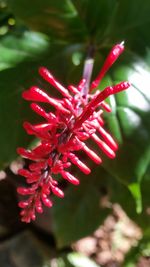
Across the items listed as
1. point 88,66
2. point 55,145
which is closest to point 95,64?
point 88,66

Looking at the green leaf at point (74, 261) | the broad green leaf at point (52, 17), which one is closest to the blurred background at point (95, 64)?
the broad green leaf at point (52, 17)

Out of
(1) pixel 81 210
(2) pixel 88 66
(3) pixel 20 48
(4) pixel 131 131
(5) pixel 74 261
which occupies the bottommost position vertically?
(5) pixel 74 261

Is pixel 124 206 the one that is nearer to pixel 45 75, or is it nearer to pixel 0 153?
pixel 0 153

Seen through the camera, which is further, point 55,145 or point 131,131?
point 131,131

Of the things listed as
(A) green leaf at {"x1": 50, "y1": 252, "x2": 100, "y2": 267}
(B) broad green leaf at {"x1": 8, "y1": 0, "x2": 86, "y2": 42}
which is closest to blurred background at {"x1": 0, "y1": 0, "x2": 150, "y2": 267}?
(B) broad green leaf at {"x1": 8, "y1": 0, "x2": 86, "y2": 42}

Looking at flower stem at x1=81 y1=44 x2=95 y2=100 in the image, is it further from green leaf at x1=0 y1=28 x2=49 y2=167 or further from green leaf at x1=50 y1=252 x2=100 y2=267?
green leaf at x1=50 y1=252 x2=100 y2=267

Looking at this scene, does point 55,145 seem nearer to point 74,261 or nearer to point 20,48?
point 20,48
